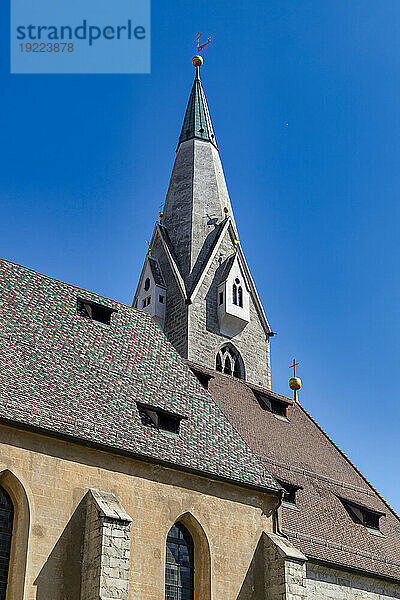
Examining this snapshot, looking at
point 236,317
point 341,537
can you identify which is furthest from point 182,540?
point 236,317

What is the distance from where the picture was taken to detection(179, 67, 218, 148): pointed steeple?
138ft

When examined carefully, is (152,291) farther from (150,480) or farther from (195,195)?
(150,480)

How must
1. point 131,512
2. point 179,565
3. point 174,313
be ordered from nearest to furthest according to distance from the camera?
point 131,512
point 179,565
point 174,313

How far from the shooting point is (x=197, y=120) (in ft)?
140

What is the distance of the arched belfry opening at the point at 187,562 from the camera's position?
55.4ft

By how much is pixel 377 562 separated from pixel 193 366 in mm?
7045

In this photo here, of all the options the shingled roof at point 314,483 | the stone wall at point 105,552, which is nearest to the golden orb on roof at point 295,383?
the shingled roof at point 314,483

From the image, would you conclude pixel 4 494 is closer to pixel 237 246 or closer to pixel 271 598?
pixel 271 598

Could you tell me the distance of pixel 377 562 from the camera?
828 inches

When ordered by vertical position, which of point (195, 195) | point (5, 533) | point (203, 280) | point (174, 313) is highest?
point (195, 195)

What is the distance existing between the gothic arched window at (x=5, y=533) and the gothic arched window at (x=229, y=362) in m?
19.2

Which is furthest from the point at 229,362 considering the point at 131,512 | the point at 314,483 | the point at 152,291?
the point at 131,512

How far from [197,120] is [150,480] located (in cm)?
2822

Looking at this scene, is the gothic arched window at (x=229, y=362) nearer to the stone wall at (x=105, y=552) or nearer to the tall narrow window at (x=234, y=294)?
the tall narrow window at (x=234, y=294)
